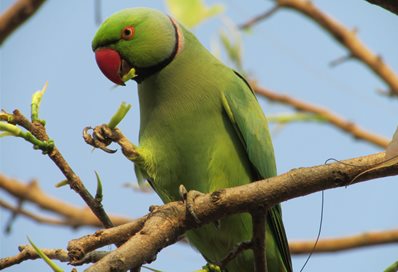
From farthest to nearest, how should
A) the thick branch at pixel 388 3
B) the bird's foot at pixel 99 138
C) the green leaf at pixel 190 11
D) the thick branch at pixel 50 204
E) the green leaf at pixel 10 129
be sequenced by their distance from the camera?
1. the thick branch at pixel 50 204
2. the green leaf at pixel 190 11
3. the bird's foot at pixel 99 138
4. the green leaf at pixel 10 129
5. the thick branch at pixel 388 3

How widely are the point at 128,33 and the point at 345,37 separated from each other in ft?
6.94

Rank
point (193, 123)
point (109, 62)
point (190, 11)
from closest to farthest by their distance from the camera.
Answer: point (193, 123) → point (109, 62) → point (190, 11)

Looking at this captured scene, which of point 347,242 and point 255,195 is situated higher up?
point 255,195

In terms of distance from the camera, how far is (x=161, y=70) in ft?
9.55

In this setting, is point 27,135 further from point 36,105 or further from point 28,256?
point 28,256

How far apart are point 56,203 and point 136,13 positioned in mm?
1952

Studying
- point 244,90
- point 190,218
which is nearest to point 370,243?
point 244,90

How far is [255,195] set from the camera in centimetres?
175

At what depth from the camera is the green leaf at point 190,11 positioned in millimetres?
3594

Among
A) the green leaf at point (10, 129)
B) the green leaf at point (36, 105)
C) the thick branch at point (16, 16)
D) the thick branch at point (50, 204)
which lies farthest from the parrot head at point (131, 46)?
the thick branch at point (50, 204)

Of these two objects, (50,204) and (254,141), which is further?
(50,204)

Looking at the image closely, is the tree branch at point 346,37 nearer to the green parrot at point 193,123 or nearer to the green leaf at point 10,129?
the green parrot at point 193,123

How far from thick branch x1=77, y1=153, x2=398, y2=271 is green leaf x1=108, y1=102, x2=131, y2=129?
32 cm

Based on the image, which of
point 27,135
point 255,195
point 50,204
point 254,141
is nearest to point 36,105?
point 27,135
